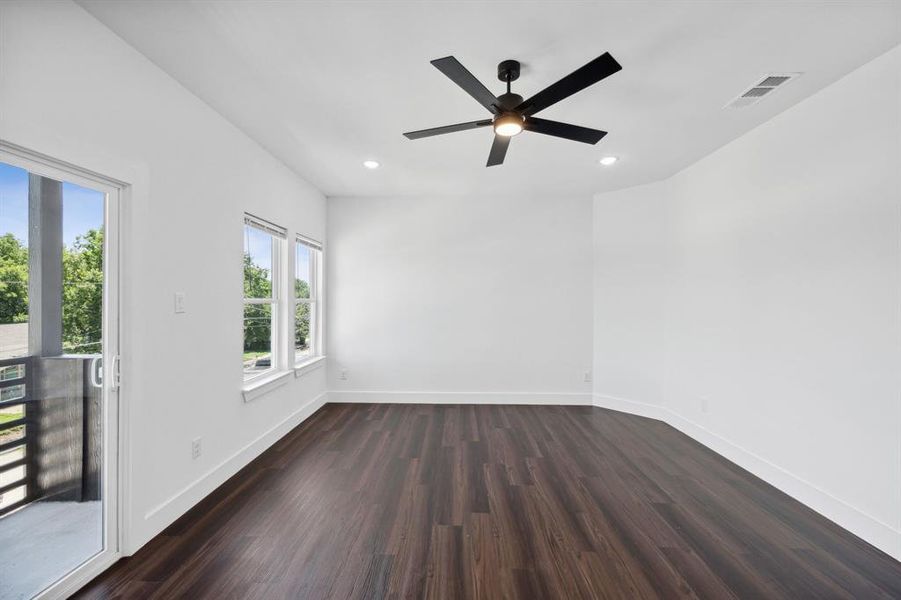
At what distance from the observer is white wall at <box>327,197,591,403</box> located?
4.74m

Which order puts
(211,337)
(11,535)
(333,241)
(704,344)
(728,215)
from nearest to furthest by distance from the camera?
(11,535), (211,337), (728,215), (704,344), (333,241)

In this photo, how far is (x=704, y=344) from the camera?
3.50m

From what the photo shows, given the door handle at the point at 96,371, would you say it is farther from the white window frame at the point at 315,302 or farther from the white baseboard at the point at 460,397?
the white baseboard at the point at 460,397

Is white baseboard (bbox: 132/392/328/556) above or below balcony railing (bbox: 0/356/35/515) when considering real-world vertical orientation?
below

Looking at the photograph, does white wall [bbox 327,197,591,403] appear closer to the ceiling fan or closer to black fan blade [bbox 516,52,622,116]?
the ceiling fan

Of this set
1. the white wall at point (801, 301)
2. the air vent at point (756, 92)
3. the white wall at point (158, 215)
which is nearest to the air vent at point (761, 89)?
the air vent at point (756, 92)

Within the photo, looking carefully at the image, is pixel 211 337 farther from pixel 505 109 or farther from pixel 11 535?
pixel 505 109

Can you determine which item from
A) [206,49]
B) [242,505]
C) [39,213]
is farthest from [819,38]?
[242,505]

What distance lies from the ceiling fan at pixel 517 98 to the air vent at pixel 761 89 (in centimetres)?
101

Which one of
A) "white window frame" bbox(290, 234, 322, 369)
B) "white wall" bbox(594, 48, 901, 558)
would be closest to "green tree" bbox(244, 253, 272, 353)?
"white window frame" bbox(290, 234, 322, 369)

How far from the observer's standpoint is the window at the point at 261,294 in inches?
127

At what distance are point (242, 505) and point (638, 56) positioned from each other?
3523mm

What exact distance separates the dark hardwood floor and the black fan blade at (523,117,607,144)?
2298 mm

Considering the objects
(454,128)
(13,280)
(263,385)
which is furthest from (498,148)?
(263,385)
